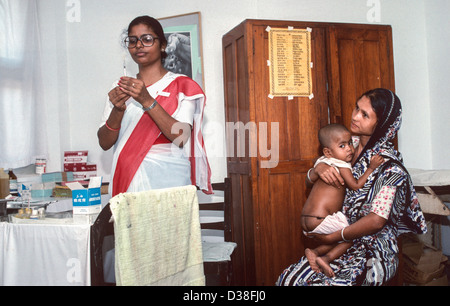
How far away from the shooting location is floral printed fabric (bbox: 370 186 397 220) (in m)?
1.65

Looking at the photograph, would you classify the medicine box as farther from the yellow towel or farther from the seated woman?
the seated woman

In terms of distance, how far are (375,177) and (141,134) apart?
107cm

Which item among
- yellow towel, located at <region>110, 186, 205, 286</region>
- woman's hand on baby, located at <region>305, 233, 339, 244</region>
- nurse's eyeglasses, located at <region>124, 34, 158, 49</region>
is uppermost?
nurse's eyeglasses, located at <region>124, 34, 158, 49</region>

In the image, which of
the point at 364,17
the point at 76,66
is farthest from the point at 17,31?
the point at 364,17

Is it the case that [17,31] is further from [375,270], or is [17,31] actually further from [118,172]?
[375,270]

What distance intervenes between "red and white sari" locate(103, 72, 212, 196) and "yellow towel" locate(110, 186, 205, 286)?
0.22 m

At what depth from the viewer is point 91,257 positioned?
4.41 feet

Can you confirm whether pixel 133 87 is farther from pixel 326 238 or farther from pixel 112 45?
pixel 112 45

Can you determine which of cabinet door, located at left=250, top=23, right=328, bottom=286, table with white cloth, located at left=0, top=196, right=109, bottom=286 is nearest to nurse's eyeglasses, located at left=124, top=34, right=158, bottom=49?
table with white cloth, located at left=0, top=196, right=109, bottom=286

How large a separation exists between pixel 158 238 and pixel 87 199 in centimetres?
33

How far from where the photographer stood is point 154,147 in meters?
1.72

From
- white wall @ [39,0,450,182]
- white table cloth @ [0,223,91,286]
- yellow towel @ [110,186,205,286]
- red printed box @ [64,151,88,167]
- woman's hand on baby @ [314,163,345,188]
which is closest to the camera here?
yellow towel @ [110,186,205,286]

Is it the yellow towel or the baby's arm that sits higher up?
the baby's arm

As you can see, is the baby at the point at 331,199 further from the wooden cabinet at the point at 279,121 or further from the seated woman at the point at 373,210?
the wooden cabinet at the point at 279,121
